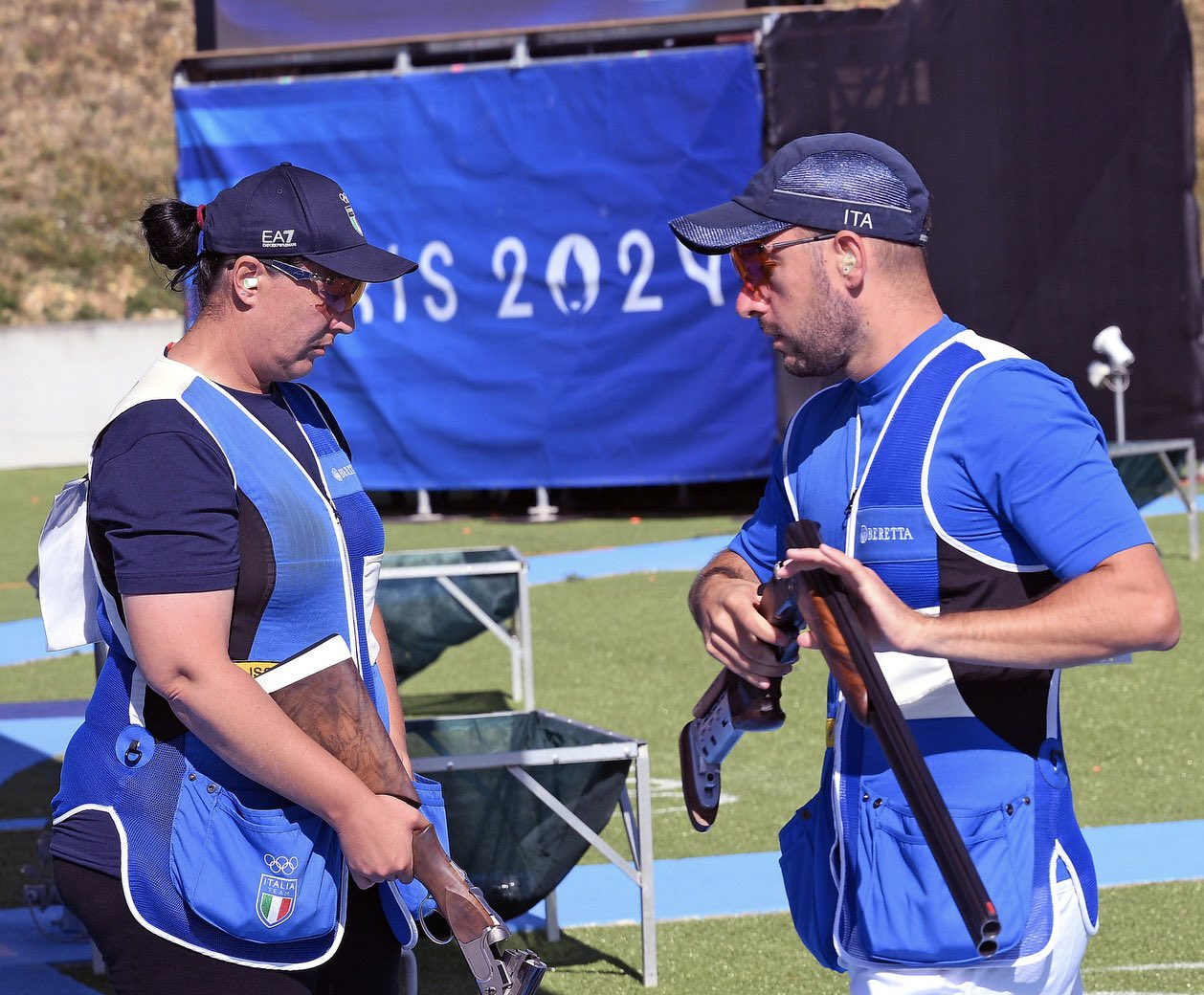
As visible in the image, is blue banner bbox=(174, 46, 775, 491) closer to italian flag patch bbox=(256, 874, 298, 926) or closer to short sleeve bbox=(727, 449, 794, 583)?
short sleeve bbox=(727, 449, 794, 583)

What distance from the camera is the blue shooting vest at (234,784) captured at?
8.05ft

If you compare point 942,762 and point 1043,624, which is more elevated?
point 1043,624

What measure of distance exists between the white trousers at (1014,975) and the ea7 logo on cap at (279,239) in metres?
1.37

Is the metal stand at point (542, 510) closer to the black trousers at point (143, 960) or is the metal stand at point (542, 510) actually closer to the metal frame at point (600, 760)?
the metal frame at point (600, 760)

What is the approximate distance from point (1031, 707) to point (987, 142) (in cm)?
1327

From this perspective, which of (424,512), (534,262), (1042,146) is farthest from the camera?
(424,512)

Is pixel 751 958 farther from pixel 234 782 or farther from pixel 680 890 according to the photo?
pixel 234 782

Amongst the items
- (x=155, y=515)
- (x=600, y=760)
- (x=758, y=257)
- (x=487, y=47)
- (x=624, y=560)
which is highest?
(x=487, y=47)

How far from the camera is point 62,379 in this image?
25.5 meters

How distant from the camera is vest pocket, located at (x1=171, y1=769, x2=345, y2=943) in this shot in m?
2.43

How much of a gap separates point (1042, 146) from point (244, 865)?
13.9 metres

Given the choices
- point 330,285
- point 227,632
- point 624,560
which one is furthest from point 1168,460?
point 227,632

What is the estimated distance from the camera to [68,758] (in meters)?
2.60

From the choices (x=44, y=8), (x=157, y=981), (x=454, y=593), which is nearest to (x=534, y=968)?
(x=157, y=981)
